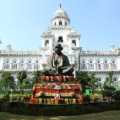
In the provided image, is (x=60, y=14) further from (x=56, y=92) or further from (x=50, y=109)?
(x=50, y=109)

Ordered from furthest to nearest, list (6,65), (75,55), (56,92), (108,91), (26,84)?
(6,65), (75,55), (26,84), (108,91), (56,92)

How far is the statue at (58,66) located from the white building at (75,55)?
38.9m

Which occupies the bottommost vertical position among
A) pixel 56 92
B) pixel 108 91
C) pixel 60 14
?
pixel 108 91

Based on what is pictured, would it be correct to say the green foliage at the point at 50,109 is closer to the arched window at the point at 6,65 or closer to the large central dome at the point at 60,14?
the arched window at the point at 6,65

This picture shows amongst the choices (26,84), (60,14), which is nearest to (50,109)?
(26,84)

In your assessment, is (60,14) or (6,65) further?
(60,14)

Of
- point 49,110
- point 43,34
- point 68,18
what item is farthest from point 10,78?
point 49,110

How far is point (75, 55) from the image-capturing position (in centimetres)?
5172

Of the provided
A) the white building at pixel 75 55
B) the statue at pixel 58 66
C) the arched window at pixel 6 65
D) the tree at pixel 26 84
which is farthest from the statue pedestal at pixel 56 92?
the arched window at pixel 6 65

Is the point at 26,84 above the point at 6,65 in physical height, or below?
below

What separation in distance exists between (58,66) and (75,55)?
39.6 meters

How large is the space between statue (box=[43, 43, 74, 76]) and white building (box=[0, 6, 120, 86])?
38.9 metres

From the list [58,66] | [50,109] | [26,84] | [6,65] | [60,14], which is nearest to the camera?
[50,109]

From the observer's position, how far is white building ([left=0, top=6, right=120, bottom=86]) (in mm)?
52188
